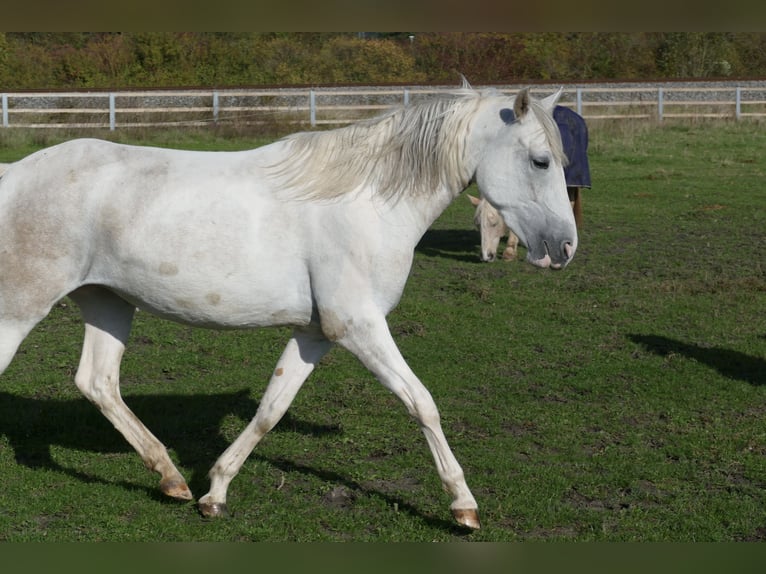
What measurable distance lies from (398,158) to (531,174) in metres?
0.67

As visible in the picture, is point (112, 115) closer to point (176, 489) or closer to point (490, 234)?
point (490, 234)

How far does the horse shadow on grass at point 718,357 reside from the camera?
7258mm

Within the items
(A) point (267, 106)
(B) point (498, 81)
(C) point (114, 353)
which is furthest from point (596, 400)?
(B) point (498, 81)

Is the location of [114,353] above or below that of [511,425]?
above

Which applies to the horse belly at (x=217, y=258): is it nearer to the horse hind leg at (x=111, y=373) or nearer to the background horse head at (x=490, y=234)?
the horse hind leg at (x=111, y=373)

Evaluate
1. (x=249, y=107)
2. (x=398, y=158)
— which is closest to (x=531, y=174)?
(x=398, y=158)

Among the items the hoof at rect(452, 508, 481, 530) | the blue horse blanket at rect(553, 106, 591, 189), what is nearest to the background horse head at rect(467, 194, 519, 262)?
the blue horse blanket at rect(553, 106, 591, 189)

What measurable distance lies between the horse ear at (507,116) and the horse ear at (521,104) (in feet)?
0.18

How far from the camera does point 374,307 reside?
4488 millimetres

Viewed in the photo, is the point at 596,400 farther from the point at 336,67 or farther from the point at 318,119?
the point at 336,67

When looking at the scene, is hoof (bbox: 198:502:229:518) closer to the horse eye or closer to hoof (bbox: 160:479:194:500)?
hoof (bbox: 160:479:194:500)

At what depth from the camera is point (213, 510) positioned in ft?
15.5

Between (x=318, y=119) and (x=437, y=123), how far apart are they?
23.9m

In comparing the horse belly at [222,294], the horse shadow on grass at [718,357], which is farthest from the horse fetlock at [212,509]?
the horse shadow on grass at [718,357]
